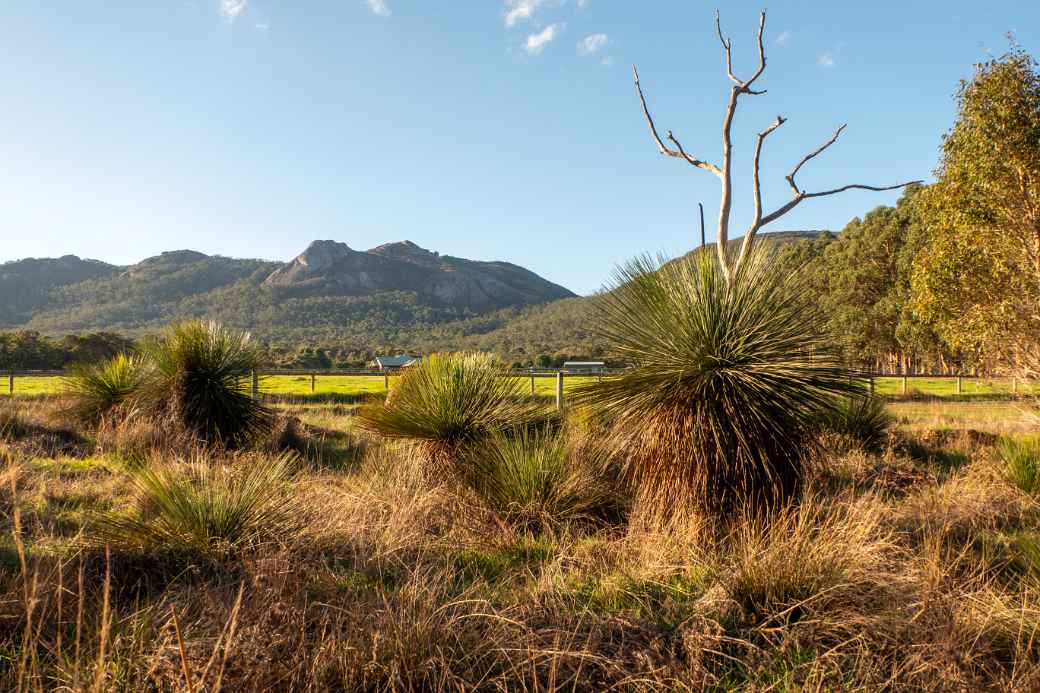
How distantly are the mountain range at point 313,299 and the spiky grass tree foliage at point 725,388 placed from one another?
66521 mm

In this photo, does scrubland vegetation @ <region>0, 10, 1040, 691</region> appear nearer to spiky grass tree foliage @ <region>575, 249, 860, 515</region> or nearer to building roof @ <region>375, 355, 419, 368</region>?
spiky grass tree foliage @ <region>575, 249, 860, 515</region>

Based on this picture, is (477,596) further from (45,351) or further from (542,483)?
(45,351)

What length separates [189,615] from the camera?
3.80m

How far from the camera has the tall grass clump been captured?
476 cm

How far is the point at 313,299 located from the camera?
122 metres

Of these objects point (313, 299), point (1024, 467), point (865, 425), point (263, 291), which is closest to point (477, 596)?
point (1024, 467)

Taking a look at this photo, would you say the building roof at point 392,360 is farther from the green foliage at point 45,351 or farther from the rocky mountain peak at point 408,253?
the rocky mountain peak at point 408,253

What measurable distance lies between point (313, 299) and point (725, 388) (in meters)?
124

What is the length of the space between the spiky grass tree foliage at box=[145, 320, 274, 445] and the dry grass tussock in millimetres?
3463

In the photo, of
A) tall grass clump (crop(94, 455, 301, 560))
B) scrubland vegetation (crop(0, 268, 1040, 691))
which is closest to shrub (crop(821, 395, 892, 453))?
scrubland vegetation (crop(0, 268, 1040, 691))

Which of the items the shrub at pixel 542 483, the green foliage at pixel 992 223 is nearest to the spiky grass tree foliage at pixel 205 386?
the shrub at pixel 542 483

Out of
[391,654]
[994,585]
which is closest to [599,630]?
[391,654]

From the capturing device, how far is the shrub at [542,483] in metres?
6.29

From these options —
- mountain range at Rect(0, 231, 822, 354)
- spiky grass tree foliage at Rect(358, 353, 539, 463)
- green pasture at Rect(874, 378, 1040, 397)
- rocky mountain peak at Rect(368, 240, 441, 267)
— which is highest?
rocky mountain peak at Rect(368, 240, 441, 267)
